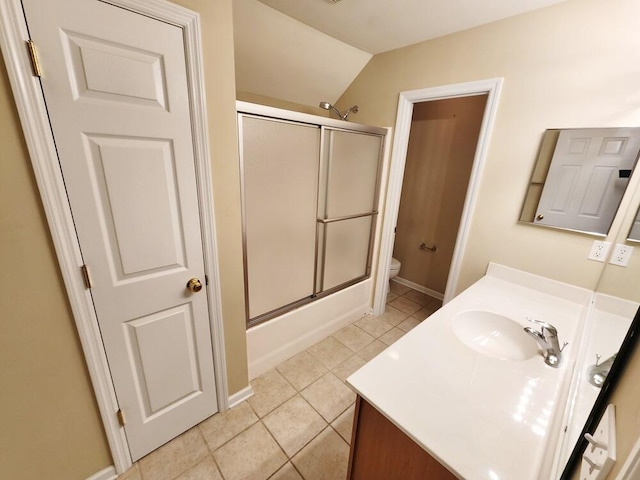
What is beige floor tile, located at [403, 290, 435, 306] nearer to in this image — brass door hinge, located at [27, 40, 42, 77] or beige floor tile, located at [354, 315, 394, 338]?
beige floor tile, located at [354, 315, 394, 338]

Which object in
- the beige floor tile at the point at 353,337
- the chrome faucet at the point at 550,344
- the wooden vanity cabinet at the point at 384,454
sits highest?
the chrome faucet at the point at 550,344

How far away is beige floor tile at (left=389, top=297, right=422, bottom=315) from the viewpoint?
2850 mm

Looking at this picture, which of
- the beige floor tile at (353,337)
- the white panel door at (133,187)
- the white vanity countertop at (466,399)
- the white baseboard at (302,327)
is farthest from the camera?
the beige floor tile at (353,337)

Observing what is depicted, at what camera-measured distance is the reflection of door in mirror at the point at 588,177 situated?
1.29 metres

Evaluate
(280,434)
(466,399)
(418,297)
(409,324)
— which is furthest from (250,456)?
(418,297)

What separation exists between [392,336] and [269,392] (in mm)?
1221

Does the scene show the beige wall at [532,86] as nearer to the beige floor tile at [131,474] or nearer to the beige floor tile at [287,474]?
the beige floor tile at [287,474]

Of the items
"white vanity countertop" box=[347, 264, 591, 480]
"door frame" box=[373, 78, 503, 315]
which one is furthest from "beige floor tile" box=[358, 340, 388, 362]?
"white vanity countertop" box=[347, 264, 591, 480]

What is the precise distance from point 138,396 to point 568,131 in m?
2.63

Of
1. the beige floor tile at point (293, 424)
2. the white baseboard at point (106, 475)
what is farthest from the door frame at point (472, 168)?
the white baseboard at point (106, 475)

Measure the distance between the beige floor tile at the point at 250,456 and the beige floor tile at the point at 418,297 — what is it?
7.23ft

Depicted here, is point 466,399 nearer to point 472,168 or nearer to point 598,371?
point 598,371

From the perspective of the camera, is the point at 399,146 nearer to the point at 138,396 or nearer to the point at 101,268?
the point at 101,268

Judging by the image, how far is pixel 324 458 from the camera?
1.38 m
